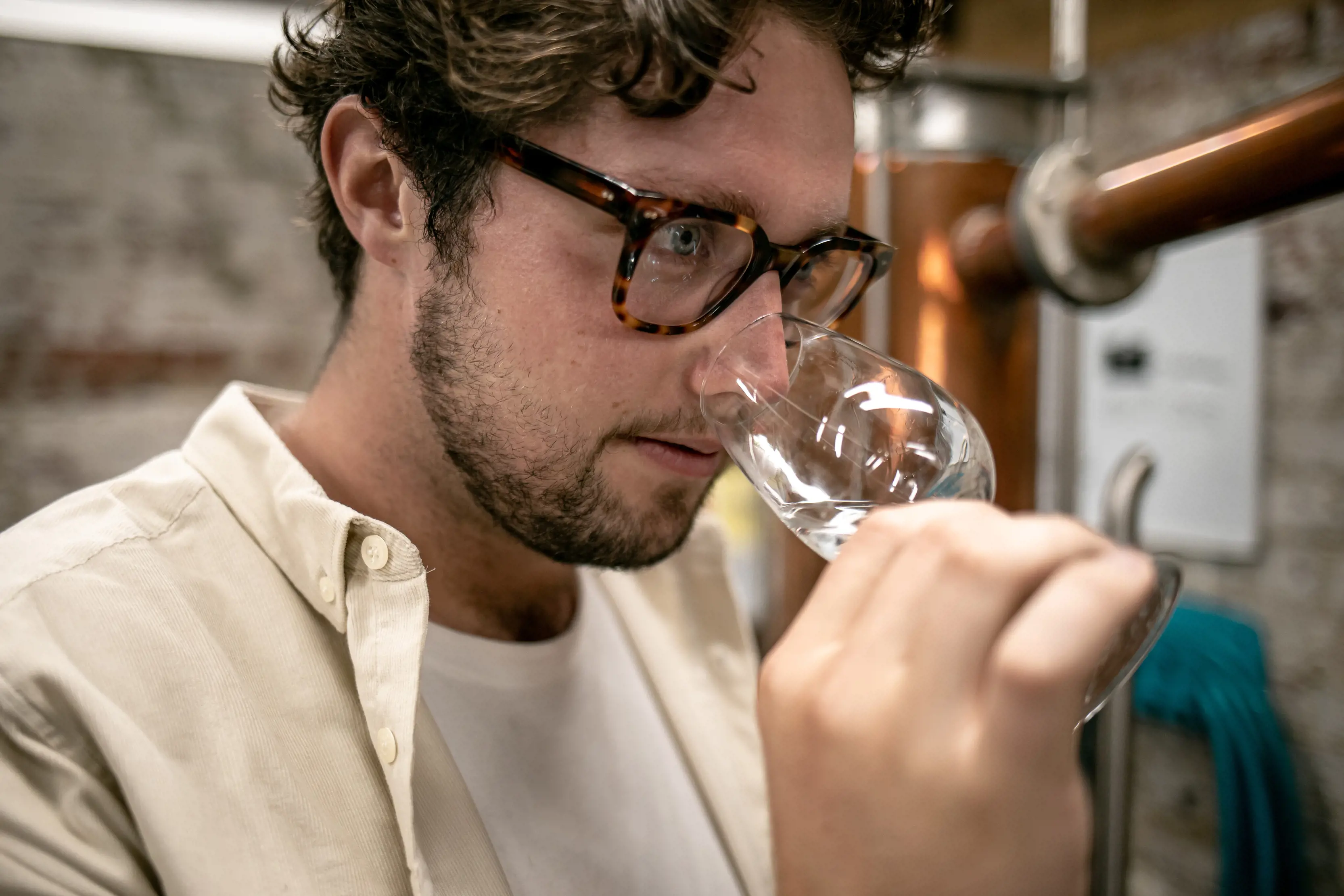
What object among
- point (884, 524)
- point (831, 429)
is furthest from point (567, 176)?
point (884, 524)

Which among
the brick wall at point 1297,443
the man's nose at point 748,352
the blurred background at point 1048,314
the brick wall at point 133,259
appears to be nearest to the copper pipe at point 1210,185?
the blurred background at point 1048,314

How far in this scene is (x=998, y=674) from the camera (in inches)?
18.1

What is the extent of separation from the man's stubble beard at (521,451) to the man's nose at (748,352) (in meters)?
0.05

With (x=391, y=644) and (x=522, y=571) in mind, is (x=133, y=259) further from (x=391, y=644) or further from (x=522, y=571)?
(x=391, y=644)

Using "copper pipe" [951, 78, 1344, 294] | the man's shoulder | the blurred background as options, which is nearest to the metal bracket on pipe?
"copper pipe" [951, 78, 1344, 294]

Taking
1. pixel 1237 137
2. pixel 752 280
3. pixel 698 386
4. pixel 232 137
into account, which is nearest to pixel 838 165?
pixel 752 280

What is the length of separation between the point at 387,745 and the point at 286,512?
0.26m

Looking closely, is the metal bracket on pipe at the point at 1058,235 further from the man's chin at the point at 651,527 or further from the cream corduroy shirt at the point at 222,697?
the cream corduroy shirt at the point at 222,697

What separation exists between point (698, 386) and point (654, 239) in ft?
0.49

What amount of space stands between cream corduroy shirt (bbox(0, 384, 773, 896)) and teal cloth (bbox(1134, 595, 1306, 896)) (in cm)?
143

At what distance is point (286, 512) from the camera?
0.83 meters

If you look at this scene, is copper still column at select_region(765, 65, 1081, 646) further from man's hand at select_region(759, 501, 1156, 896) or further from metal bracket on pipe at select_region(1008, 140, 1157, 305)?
man's hand at select_region(759, 501, 1156, 896)

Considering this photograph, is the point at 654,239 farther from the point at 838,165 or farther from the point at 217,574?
the point at 217,574

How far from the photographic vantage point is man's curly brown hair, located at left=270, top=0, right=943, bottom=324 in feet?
2.49
